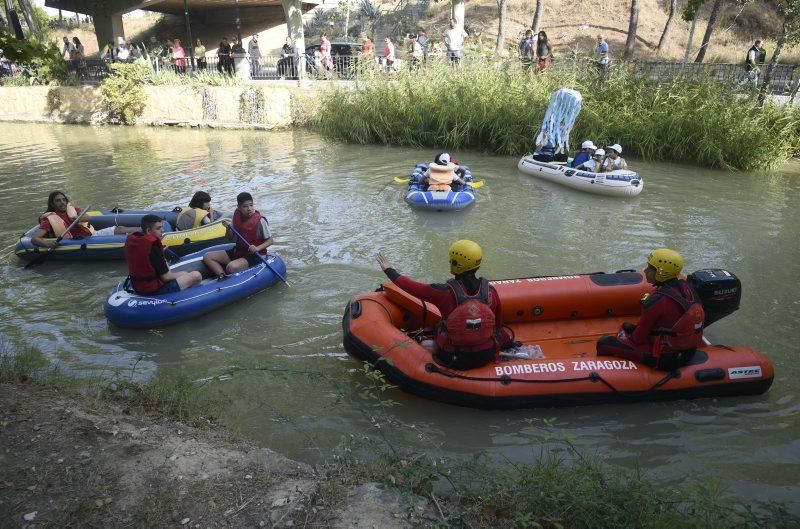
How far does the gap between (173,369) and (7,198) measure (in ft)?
26.0

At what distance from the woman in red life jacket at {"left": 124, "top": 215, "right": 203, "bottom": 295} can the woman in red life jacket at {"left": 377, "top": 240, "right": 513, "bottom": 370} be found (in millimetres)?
2509

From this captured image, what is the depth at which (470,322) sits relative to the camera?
14.6ft

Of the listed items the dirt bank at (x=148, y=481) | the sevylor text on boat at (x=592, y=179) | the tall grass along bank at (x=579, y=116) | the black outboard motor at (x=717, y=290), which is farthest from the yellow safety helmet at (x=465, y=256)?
the tall grass along bank at (x=579, y=116)

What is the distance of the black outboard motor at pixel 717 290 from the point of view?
16.2ft

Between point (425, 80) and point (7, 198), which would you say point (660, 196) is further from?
point (7, 198)

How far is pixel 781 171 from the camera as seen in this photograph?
1217 centimetres

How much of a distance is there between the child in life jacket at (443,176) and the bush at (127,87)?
12.5 metres

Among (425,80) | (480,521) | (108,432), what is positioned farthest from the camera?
(425,80)

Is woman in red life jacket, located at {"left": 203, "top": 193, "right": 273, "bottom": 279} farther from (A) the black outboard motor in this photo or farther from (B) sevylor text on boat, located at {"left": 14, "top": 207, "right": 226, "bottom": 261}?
(A) the black outboard motor

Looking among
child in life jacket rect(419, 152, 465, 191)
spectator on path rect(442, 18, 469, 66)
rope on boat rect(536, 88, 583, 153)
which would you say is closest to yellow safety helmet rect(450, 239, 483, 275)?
child in life jacket rect(419, 152, 465, 191)

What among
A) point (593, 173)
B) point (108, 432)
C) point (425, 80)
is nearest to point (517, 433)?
point (108, 432)

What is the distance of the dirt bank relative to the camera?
9.45ft

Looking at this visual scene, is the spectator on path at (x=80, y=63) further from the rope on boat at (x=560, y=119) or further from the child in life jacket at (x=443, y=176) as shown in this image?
the rope on boat at (x=560, y=119)

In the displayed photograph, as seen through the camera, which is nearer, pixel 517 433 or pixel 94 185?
pixel 517 433
